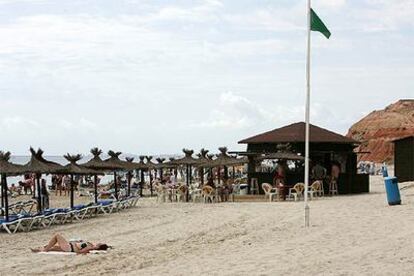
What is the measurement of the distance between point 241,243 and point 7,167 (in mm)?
8064

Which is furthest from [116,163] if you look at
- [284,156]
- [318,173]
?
[318,173]

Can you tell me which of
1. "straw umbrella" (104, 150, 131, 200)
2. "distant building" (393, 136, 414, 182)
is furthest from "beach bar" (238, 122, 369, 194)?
"distant building" (393, 136, 414, 182)

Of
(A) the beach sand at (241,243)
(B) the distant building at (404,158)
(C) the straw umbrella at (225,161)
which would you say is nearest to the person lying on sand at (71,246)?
(A) the beach sand at (241,243)

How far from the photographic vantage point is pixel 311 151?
1178 inches

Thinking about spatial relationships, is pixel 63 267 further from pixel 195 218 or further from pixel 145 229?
pixel 195 218

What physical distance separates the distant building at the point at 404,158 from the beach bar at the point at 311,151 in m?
5.29

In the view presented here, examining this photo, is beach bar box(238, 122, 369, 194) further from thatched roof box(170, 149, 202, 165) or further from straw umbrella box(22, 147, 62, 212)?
straw umbrella box(22, 147, 62, 212)

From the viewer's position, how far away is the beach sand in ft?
37.7


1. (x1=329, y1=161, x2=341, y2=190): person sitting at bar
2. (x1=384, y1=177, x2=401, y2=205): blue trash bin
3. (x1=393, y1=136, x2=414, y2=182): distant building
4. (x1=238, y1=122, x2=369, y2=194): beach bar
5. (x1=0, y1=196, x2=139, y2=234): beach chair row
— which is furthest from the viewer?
(x1=393, y1=136, x2=414, y2=182): distant building

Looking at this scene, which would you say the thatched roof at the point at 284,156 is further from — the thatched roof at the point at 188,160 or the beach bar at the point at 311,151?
the thatched roof at the point at 188,160

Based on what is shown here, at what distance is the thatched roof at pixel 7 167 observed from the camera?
1986 centimetres

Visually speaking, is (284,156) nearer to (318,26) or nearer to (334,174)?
(334,174)

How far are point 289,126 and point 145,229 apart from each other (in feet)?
44.8

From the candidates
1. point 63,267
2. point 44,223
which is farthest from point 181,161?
point 63,267
